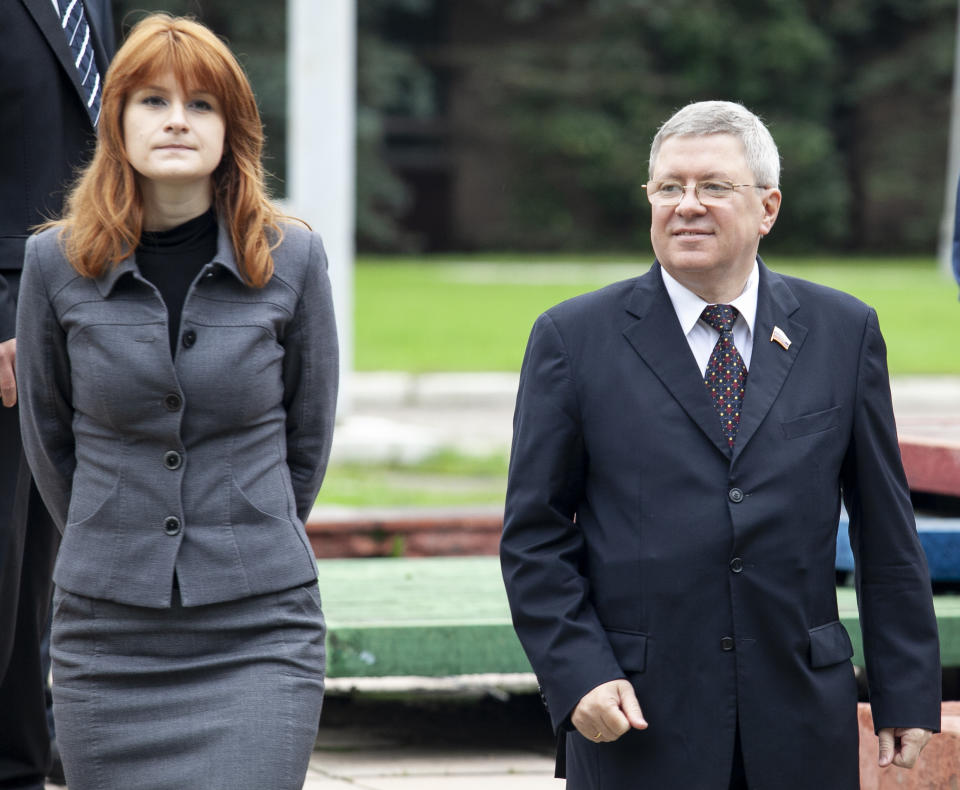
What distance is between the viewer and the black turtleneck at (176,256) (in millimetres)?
3031

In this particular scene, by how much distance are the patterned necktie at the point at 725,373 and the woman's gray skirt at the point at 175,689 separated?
852 mm

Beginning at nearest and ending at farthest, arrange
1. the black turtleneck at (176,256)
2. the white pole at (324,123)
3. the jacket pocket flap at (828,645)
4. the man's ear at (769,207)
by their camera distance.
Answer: the jacket pocket flap at (828,645) < the man's ear at (769,207) < the black turtleneck at (176,256) < the white pole at (324,123)

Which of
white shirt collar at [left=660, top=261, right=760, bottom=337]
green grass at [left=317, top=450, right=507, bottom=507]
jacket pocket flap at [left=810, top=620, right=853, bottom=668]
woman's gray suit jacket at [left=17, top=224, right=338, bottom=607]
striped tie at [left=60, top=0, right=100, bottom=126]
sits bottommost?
green grass at [left=317, top=450, right=507, bottom=507]

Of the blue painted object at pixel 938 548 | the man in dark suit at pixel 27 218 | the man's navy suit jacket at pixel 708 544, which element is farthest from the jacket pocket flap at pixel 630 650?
the blue painted object at pixel 938 548

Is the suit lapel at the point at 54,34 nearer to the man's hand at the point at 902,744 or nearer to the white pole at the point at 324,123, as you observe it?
the man's hand at the point at 902,744

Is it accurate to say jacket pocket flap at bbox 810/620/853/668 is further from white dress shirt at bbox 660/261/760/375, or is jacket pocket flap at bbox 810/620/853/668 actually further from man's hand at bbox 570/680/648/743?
white dress shirt at bbox 660/261/760/375

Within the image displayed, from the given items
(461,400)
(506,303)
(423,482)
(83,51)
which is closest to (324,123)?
(423,482)

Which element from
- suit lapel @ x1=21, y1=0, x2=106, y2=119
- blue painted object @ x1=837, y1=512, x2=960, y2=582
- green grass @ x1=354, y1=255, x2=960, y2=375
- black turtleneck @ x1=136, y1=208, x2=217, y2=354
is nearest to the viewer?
black turtleneck @ x1=136, y1=208, x2=217, y2=354

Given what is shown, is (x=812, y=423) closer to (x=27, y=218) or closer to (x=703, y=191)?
(x=703, y=191)

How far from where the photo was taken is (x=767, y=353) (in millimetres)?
2805

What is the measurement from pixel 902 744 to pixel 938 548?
79.6 inches

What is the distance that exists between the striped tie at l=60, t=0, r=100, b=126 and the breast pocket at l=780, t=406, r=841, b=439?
1754 mm

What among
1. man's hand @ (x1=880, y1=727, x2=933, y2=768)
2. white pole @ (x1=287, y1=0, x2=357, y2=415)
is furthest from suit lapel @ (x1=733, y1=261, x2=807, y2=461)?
white pole @ (x1=287, y1=0, x2=357, y2=415)

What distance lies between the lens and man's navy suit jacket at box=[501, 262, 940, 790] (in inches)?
107
